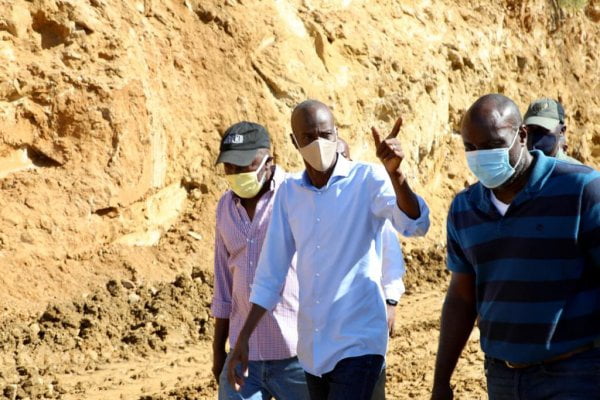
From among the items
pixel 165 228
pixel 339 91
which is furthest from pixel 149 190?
pixel 339 91

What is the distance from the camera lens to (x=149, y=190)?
11.8 metres

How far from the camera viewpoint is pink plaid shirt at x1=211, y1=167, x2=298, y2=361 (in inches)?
203

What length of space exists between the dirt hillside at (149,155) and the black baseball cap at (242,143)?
3816mm

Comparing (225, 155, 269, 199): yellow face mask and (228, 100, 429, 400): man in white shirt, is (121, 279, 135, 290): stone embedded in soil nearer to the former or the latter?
(225, 155, 269, 199): yellow face mask

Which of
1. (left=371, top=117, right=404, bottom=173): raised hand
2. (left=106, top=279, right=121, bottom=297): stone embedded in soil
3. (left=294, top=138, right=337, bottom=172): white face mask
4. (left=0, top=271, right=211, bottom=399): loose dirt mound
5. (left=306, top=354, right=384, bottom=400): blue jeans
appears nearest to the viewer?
(left=371, top=117, right=404, bottom=173): raised hand

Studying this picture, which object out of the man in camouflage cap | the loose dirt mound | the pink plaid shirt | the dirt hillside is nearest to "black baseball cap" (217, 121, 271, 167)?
the pink plaid shirt

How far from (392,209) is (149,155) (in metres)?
7.51

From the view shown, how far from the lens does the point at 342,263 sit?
4684mm

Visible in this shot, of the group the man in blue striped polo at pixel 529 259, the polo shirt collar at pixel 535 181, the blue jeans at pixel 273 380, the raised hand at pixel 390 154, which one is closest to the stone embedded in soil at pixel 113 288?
the blue jeans at pixel 273 380

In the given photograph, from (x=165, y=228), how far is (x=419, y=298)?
10.8ft

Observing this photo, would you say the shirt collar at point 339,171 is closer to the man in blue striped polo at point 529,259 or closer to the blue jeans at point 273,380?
the man in blue striped polo at point 529,259

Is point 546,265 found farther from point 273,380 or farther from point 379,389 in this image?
point 273,380

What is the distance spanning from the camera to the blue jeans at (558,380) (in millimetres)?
3838

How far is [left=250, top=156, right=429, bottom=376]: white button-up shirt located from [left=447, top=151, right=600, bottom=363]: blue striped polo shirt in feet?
2.25
